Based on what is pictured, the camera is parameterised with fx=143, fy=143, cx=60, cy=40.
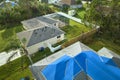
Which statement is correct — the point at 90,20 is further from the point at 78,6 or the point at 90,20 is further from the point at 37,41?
the point at 78,6

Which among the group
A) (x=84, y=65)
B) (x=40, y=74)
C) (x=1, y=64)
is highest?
(x=84, y=65)

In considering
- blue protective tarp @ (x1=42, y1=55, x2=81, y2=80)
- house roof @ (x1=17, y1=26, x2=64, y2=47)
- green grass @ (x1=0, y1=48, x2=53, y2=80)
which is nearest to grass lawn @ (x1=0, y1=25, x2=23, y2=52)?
house roof @ (x1=17, y1=26, x2=64, y2=47)

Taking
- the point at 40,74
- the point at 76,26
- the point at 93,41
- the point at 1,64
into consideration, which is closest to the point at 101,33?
the point at 93,41

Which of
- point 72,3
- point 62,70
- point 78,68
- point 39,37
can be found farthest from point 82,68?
point 72,3

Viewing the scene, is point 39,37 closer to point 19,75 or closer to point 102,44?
point 19,75

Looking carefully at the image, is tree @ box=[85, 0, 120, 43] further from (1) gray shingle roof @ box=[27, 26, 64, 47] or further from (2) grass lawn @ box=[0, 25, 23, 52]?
(2) grass lawn @ box=[0, 25, 23, 52]

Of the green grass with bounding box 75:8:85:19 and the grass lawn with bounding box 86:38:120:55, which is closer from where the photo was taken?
the grass lawn with bounding box 86:38:120:55
